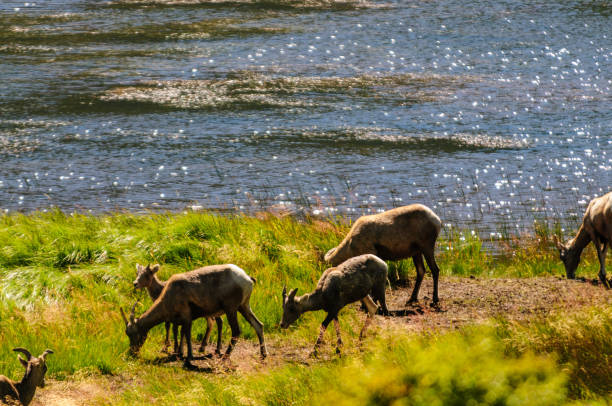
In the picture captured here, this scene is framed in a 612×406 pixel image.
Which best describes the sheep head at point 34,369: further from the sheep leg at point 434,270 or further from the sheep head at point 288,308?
the sheep leg at point 434,270

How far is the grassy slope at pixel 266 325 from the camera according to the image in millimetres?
6676

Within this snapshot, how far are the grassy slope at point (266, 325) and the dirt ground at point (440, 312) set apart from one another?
0.95 feet

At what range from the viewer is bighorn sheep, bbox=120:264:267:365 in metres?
9.60

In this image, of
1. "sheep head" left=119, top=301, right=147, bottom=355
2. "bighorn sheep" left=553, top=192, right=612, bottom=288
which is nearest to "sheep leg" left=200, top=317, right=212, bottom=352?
"sheep head" left=119, top=301, right=147, bottom=355

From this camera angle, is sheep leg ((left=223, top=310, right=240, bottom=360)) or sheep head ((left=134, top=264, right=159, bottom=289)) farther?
sheep head ((left=134, top=264, right=159, bottom=289))

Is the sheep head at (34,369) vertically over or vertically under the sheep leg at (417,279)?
over

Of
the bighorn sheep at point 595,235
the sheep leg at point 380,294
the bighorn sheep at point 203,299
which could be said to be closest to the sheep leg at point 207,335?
the bighorn sheep at point 203,299

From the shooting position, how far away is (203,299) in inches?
379

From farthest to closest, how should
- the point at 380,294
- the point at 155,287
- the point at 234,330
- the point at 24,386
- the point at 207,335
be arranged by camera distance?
the point at 155,287 → the point at 207,335 → the point at 380,294 → the point at 234,330 → the point at 24,386

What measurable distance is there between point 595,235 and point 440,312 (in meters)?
3.69

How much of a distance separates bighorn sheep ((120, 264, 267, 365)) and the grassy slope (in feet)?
1.78

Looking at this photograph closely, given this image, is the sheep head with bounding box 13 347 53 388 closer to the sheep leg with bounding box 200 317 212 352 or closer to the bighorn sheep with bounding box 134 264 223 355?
the bighorn sheep with bounding box 134 264 223 355

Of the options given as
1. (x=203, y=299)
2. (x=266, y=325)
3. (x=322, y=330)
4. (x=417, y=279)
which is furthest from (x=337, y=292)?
(x=417, y=279)

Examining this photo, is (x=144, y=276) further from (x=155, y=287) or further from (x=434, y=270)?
(x=434, y=270)
